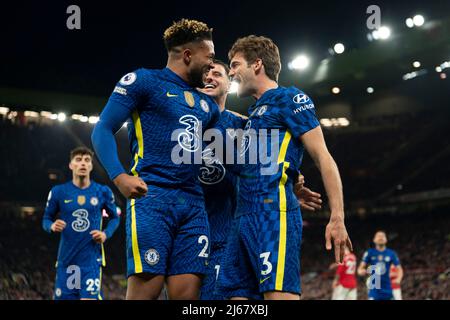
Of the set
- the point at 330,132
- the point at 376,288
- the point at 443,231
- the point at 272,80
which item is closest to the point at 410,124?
the point at 330,132

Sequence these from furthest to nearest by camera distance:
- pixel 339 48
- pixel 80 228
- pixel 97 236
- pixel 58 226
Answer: pixel 339 48 → pixel 80 228 → pixel 97 236 → pixel 58 226

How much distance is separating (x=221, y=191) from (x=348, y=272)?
9.46 meters

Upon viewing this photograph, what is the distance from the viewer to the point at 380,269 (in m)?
10.9

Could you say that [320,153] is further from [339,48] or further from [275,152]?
[339,48]

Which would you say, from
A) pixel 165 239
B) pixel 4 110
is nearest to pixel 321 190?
pixel 4 110

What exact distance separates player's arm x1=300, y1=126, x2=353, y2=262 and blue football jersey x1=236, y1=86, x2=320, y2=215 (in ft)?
0.25

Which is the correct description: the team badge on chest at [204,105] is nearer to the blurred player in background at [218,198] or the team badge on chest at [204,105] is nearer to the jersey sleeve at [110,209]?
the blurred player in background at [218,198]

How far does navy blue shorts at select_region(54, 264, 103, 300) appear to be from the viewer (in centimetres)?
723

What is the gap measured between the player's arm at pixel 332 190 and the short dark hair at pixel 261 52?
59cm

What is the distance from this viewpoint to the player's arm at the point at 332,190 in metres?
3.36

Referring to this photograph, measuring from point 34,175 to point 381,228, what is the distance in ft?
43.6

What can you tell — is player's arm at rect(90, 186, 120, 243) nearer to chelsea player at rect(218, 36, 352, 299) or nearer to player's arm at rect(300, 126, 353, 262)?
chelsea player at rect(218, 36, 352, 299)

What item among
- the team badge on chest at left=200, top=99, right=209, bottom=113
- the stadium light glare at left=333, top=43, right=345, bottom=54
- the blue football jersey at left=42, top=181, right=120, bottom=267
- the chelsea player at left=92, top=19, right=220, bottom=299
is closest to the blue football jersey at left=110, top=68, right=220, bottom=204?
the chelsea player at left=92, top=19, right=220, bottom=299
